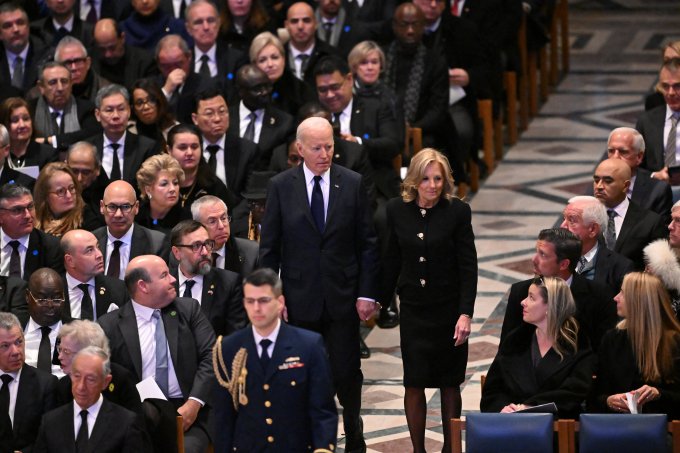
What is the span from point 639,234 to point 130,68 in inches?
156

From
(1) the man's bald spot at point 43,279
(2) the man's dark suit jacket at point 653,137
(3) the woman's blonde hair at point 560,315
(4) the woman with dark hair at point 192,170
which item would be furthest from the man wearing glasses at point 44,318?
(2) the man's dark suit jacket at point 653,137

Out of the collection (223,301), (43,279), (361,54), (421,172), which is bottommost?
(223,301)

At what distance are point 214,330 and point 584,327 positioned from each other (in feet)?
5.82

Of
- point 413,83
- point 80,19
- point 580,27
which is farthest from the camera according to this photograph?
point 580,27

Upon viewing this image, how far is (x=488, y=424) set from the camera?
20.3ft

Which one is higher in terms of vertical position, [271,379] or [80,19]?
[80,19]

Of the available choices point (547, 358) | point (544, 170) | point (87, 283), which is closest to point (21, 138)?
point (87, 283)

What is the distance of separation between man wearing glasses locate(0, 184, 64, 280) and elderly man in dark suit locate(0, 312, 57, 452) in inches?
42.3

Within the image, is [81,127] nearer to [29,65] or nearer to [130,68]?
[130,68]

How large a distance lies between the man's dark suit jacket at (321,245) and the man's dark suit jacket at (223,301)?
34 cm

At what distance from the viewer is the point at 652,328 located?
6.38 m

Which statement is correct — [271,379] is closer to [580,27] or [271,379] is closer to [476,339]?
[476,339]

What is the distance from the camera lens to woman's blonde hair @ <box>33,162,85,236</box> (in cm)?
809

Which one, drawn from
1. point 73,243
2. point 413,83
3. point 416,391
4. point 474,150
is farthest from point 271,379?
point 474,150
